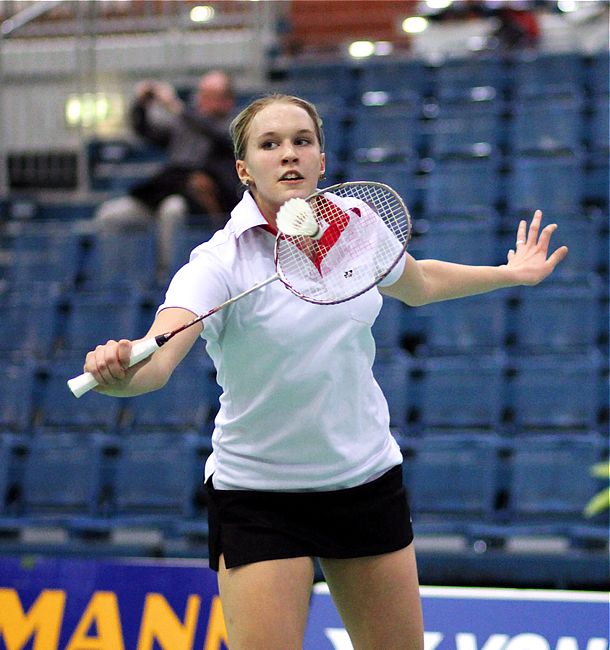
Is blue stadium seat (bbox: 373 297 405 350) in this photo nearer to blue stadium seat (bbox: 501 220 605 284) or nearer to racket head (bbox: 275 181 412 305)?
blue stadium seat (bbox: 501 220 605 284)

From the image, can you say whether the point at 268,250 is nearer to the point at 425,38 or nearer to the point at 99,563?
the point at 99,563

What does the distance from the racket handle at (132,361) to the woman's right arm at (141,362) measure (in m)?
0.01

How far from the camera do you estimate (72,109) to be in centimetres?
865

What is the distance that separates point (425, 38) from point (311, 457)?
25.3 ft

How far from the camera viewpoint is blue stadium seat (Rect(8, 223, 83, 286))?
275 inches

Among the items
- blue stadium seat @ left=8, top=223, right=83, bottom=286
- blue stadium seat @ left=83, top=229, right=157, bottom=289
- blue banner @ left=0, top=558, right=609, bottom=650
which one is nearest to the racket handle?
blue banner @ left=0, top=558, right=609, bottom=650

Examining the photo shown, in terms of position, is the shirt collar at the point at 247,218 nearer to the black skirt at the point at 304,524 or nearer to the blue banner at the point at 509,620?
the black skirt at the point at 304,524

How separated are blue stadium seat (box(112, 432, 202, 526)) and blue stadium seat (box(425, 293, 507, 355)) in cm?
140

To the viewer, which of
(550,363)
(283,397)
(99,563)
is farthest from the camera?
(550,363)

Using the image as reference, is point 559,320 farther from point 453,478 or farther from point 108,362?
point 108,362

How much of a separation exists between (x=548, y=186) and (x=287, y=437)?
4.90 meters

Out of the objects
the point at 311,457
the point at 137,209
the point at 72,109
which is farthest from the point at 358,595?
the point at 72,109

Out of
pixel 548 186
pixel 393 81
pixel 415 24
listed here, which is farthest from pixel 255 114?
pixel 415 24

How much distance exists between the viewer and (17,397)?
6211 mm
